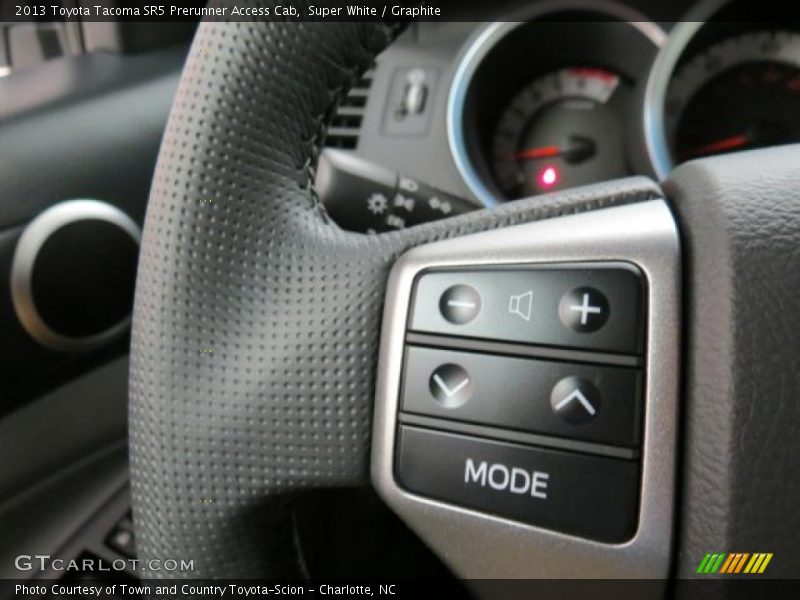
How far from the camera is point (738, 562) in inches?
16.8

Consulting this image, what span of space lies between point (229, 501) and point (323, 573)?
7.8 inches

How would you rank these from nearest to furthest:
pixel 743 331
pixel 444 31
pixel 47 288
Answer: pixel 743 331 < pixel 47 288 < pixel 444 31

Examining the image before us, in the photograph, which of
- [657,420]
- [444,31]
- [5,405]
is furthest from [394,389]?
[444,31]

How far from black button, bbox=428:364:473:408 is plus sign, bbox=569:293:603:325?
68mm

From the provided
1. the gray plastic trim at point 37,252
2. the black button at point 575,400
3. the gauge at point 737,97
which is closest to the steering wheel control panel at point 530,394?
the black button at point 575,400

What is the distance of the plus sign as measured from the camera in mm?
456

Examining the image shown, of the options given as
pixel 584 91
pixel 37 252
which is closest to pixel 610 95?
pixel 584 91

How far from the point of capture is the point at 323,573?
668mm

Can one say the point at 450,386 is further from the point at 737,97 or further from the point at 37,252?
the point at 737,97

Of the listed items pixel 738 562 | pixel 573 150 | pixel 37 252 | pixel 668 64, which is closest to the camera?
pixel 738 562

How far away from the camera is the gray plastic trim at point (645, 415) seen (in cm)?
44

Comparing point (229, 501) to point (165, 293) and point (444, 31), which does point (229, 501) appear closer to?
point (165, 293)

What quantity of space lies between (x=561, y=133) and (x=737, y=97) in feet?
0.67

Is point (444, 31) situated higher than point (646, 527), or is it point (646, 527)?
point (444, 31)
